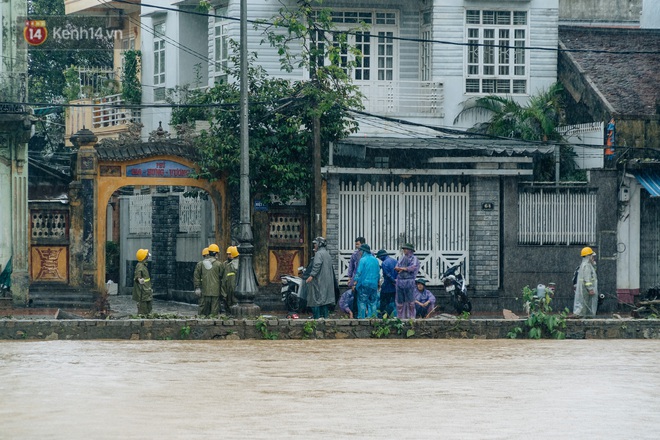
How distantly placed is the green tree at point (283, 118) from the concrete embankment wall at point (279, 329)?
5943 millimetres

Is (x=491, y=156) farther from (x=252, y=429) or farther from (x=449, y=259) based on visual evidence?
(x=252, y=429)

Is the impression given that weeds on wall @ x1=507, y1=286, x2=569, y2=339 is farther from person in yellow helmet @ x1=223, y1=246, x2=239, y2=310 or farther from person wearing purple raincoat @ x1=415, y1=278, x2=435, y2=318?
person in yellow helmet @ x1=223, y1=246, x2=239, y2=310

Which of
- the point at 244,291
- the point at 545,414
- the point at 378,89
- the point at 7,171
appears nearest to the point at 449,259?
the point at 378,89

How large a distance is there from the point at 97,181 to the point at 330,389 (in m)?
12.6

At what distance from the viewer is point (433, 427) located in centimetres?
1321

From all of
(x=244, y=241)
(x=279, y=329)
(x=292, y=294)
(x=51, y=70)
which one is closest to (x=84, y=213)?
(x=292, y=294)

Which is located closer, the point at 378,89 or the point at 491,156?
the point at 491,156

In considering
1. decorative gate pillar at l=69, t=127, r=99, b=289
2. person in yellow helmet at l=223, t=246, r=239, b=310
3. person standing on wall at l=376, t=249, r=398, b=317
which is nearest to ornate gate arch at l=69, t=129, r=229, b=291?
decorative gate pillar at l=69, t=127, r=99, b=289

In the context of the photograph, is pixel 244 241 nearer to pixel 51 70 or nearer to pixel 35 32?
pixel 35 32

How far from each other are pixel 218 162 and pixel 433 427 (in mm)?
14654

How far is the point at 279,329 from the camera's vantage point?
71.3 feet

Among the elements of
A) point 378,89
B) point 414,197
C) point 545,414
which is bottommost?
point 545,414

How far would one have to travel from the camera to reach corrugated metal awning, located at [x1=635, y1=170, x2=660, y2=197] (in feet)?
93.0

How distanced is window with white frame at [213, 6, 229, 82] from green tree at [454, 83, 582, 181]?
5584mm
